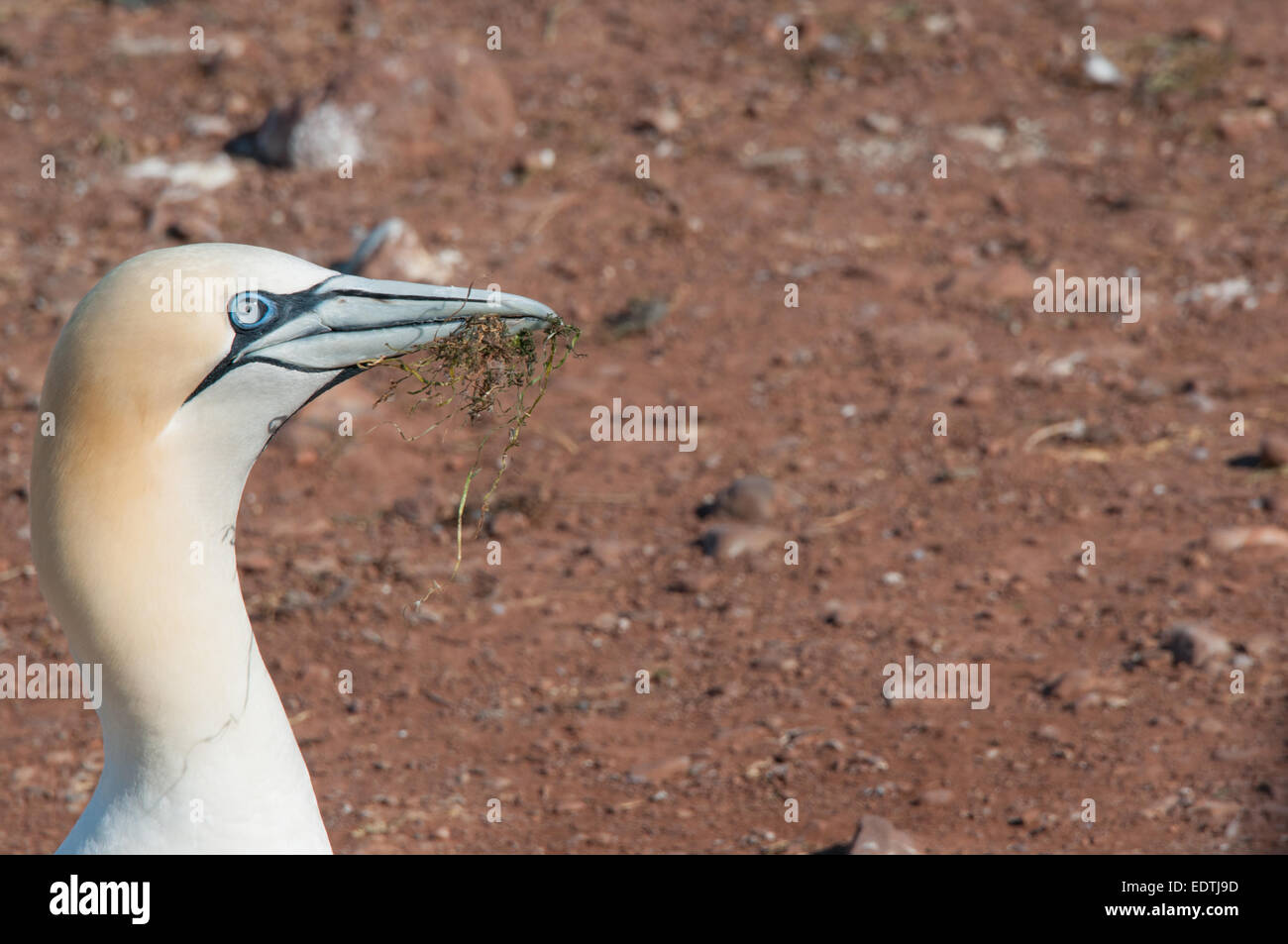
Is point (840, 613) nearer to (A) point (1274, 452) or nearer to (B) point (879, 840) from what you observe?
(B) point (879, 840)

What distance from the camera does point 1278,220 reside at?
9.09m

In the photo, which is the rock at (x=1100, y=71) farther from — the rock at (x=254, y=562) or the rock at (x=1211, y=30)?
the rock at (x=254, y=562)

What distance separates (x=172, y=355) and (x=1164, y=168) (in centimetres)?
826

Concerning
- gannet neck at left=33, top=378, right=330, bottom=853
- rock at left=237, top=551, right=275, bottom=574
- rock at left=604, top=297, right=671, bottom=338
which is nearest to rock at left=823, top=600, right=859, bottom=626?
rock at left=237, top=551, right=275, bottom=574

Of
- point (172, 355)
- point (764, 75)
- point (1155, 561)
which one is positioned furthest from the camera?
point (764, 75)

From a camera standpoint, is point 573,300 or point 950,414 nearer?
point 950,414

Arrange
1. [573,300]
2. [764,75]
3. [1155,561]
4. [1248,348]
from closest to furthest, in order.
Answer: [1155,561] → [1248,348] → [573,300] → [764,75]

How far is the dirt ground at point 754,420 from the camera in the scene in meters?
5.37

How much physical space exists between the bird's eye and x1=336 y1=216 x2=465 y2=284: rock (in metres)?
5.49

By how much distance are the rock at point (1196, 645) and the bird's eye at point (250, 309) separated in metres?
3.91

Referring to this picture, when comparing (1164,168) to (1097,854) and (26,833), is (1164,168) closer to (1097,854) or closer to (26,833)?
(1097,854)

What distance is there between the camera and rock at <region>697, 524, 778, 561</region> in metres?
6.69

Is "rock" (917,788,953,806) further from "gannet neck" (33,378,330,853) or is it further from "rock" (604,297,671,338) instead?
"rock" (604,297,671,338)
